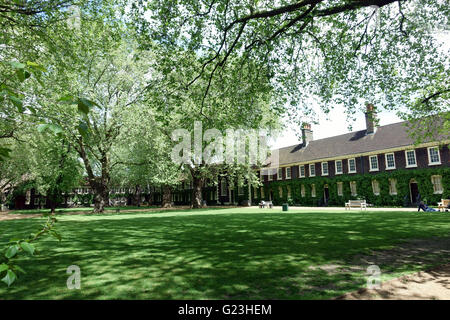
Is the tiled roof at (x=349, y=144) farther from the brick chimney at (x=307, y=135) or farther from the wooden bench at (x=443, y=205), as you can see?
the wooden bench at (x=443, y=205)

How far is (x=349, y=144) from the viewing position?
4069cm

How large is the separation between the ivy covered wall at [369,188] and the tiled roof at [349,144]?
142 inches

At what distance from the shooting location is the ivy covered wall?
99.3 feet

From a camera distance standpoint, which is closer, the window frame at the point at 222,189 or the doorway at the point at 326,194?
the doorway at the point at 326,194

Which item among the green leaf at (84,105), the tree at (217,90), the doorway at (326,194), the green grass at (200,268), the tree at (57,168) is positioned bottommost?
the green grass at (200,268)

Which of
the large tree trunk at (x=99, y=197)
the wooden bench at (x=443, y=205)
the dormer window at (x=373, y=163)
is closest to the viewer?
the wooden bench at (x=443, y=205)

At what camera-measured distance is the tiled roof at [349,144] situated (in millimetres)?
34972

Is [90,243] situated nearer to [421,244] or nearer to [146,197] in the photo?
[421,244]

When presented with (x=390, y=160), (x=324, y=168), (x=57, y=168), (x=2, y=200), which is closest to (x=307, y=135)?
(x=324, y=168)

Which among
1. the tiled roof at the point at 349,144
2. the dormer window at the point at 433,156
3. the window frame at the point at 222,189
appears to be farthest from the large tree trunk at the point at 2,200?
the dormer window at the point at 433,156

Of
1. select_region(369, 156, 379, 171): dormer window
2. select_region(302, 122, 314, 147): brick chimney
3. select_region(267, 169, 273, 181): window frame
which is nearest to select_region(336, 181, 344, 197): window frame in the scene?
select_region(369, 156, 379, 171): dormer window

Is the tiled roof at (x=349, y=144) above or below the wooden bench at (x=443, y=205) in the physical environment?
above

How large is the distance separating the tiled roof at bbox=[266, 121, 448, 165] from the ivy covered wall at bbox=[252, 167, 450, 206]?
3602 millimetres

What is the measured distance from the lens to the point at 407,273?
5715 millimetres
